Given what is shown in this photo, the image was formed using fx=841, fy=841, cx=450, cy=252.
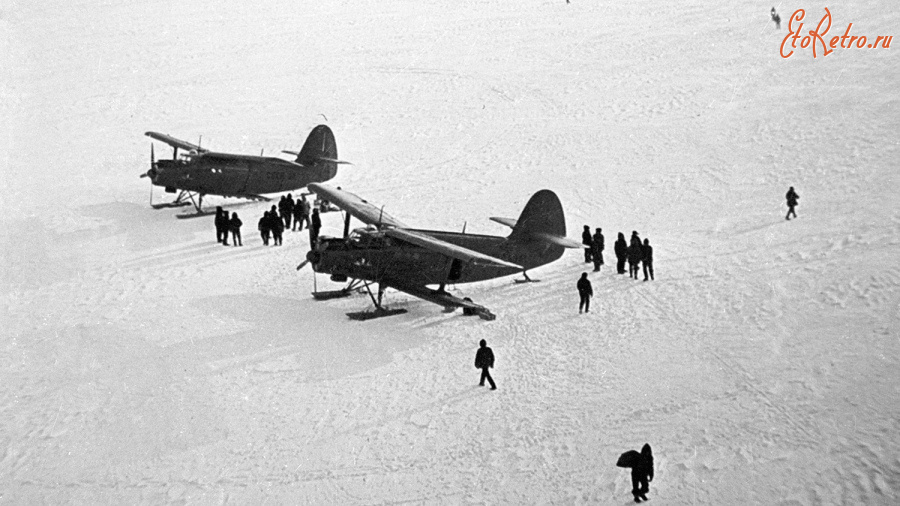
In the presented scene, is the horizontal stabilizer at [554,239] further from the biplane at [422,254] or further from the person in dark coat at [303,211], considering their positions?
the person in dark coat at [303,211]

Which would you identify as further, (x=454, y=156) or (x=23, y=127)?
(x=23, y=127)

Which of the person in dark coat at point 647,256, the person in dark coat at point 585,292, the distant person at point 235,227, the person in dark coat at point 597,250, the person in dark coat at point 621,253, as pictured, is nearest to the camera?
the person in dark coat at point 585,292

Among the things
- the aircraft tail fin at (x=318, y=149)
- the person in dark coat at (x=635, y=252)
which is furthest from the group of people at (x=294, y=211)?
the person in dark coat at (x=635, y=252)

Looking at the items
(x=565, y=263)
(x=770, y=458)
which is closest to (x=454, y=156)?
(x=565, y=263)

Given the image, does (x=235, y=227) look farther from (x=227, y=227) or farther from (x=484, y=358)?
(x=484, y=358)

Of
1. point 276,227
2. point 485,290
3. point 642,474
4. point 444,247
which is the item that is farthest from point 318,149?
point 642,474

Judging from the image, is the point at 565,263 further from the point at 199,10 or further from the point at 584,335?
the point at 199,10
